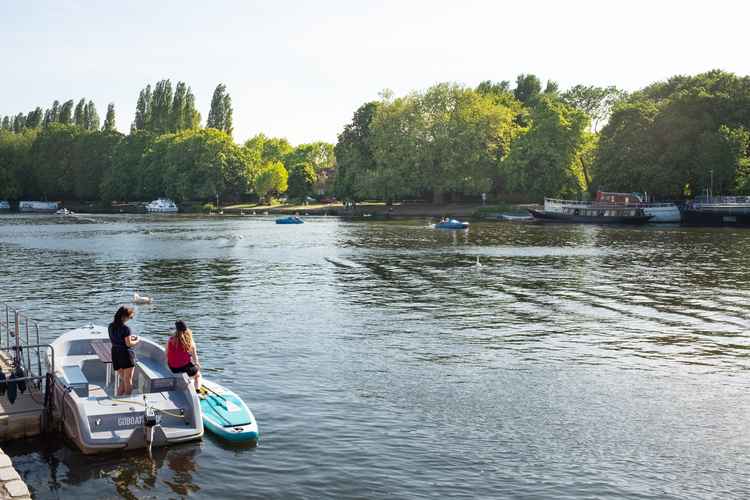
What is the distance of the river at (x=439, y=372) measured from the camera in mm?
20141

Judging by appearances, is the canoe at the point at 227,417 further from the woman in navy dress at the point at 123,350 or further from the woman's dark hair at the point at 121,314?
the woman's dark hair at the point at 121,314

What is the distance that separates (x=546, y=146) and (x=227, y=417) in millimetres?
134586

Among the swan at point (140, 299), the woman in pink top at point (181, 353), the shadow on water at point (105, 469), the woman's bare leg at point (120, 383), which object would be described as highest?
the woman in pink top at point (181, 353)

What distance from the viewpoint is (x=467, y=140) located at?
16138 cm

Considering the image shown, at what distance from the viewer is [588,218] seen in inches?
5428

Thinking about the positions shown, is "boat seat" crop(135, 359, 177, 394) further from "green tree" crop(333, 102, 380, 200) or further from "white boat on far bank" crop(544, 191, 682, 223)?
"green tree" crop(333, 102, 380, 200)

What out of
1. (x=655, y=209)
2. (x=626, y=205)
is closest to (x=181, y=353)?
(x=655, y=209)

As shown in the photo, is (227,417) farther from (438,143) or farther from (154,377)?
(438,143)

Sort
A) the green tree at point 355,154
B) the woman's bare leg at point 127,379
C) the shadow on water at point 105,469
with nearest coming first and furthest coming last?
the shadow on water at point 105,469 → the woman's bare leg at point 127,379 → the green tree at point 355,154

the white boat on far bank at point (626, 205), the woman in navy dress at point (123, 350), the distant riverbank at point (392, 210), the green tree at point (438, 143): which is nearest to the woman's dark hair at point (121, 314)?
the woman in navy dress at point (123, 350)

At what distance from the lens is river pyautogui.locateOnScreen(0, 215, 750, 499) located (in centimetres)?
2014

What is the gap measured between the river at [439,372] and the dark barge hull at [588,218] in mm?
59831

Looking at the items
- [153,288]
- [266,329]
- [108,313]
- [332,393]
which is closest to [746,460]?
[332,393]

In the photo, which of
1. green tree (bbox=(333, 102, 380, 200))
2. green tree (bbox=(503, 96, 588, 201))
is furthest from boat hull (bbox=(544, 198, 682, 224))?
green tree (bbox=(333, 102, 380, 200))
